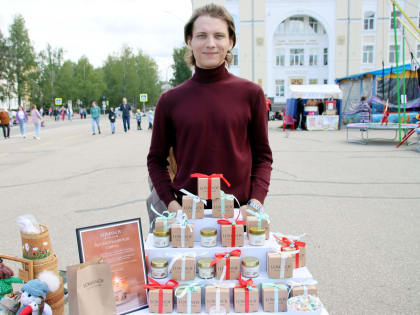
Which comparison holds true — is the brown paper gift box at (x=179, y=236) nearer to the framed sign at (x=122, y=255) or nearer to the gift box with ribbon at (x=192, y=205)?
the gift box with ribbon at (x=192, y=205)

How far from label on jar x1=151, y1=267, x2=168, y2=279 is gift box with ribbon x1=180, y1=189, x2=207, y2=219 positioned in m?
0.32

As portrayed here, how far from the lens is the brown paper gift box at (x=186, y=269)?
2.04 metres

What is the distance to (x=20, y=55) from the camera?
6003 cm

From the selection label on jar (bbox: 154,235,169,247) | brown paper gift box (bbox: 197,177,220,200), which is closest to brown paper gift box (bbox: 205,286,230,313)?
label on jar (bbox: 154,235,169,247)

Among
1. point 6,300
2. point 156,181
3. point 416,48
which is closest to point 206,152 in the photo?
point 156,181

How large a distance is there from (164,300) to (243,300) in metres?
0.40

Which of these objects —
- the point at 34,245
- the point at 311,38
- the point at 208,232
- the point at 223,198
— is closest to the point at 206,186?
the point at 223,198

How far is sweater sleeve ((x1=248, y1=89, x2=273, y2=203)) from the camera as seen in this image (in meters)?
2.26

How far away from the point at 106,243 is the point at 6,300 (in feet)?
2.55

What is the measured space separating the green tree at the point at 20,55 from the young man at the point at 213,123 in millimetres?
65348

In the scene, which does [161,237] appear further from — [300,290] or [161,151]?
[300,290]

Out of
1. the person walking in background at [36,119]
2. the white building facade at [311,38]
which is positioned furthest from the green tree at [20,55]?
the person walking in background at [36,119]

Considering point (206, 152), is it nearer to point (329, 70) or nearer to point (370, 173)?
point (370, 173)

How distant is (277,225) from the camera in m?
5.41
